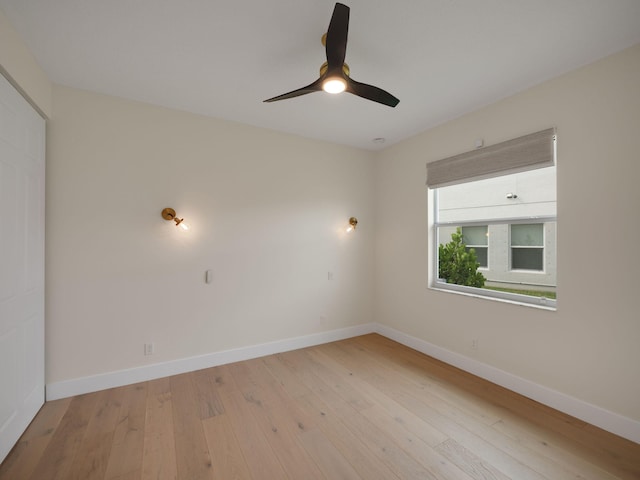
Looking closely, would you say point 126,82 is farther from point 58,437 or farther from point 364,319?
point 364,319

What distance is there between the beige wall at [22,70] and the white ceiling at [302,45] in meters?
0.06

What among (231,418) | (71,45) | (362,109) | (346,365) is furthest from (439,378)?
(71,45)

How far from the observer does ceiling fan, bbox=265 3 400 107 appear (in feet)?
4.67

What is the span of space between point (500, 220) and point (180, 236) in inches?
129

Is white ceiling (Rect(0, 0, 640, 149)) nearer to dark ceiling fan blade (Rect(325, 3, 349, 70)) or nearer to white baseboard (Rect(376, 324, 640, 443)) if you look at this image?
dark ceiling fan blade (Rect(325, 3, 349, 70))

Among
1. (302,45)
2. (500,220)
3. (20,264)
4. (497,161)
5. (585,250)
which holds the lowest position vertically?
(20,264)

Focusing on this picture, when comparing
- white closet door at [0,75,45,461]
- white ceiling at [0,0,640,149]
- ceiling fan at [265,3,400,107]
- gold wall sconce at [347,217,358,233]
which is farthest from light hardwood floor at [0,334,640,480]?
white ceiling at [0,0,640,149]

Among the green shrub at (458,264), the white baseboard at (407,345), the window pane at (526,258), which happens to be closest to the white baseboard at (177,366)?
the white baseboard at (407,345)

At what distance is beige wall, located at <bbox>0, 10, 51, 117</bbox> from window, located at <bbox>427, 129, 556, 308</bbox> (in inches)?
143

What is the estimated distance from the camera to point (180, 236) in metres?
2.91

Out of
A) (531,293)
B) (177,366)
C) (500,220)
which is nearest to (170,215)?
(177,366)

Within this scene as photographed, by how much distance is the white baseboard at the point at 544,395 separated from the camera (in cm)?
196

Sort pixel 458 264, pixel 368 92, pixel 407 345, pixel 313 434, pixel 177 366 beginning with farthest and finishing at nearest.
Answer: pixel 407 345
pixel 458 264
pixel 177 366
pixel 313 434
pixel 368 92

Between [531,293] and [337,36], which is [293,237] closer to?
[337,36]
